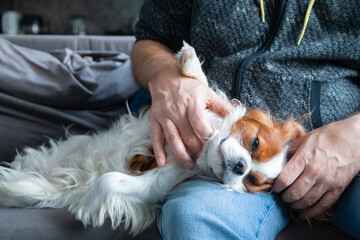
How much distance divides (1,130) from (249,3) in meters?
1.07

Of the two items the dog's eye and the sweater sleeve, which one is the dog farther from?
the sweater sleeve

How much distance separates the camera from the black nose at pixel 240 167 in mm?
925

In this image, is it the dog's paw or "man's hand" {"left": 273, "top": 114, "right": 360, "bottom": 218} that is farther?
the dog's paw

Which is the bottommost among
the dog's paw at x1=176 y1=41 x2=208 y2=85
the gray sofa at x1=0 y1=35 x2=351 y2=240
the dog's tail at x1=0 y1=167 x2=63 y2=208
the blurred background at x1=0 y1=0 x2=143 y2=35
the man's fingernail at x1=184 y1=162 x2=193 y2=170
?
the blurred background at x1=0 y1=0 x2=143 y2=35

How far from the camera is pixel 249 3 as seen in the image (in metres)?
1.07

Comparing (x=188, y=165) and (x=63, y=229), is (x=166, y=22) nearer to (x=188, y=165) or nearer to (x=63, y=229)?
(x=188, y=165)

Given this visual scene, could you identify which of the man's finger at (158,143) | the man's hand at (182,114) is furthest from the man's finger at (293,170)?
the man's finger at (158,143)

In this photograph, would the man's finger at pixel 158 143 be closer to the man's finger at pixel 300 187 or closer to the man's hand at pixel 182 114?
the man's hand at pixel 182 114

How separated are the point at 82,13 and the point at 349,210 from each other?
4.86 m

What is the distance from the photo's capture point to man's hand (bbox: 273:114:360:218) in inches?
34.3

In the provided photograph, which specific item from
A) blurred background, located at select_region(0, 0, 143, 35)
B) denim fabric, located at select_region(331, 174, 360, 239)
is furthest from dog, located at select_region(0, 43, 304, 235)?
blurred background, located at select_region(0, 0, 143, 35)

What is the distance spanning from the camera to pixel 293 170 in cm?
87

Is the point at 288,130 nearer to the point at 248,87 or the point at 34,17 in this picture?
the point at 248,87

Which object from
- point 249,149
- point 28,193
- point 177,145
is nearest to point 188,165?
point 177,145
